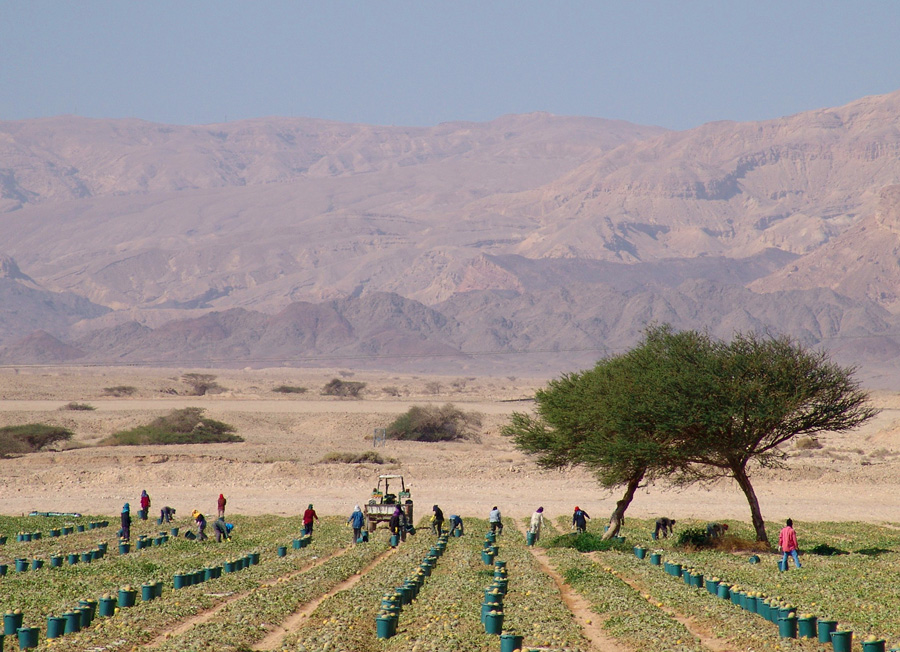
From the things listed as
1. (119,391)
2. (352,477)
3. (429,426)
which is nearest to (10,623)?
(352,477)

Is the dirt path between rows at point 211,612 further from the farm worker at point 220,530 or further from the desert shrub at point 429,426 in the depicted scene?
the desert shrub at point 429,426

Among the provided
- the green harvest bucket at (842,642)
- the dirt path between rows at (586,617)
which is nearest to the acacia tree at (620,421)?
the dirt path between rows at (586,617)

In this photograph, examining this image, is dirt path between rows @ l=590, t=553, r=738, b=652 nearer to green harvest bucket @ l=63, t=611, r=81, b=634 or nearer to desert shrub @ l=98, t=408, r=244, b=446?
green harvest bucket @ l=63, t=611, r=81, b=634

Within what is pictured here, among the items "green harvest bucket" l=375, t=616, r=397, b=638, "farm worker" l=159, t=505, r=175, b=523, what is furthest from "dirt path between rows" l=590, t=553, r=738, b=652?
"farm worker" l=159, t=505, r=175, b=523

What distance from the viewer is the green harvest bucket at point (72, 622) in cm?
1479

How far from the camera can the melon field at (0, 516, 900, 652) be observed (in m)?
14.2

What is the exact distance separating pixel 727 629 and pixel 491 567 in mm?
8747

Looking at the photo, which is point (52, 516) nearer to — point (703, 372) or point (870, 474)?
point (703, 372)

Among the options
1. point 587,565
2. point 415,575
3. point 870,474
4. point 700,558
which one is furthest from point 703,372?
point 870,474

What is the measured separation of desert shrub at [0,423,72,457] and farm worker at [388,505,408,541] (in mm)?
37884

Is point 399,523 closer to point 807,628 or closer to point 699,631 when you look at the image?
point 699,631

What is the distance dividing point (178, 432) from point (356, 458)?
54.4 feet

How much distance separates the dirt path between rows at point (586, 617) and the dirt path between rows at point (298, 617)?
3.93 metres

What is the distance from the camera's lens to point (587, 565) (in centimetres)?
2239
